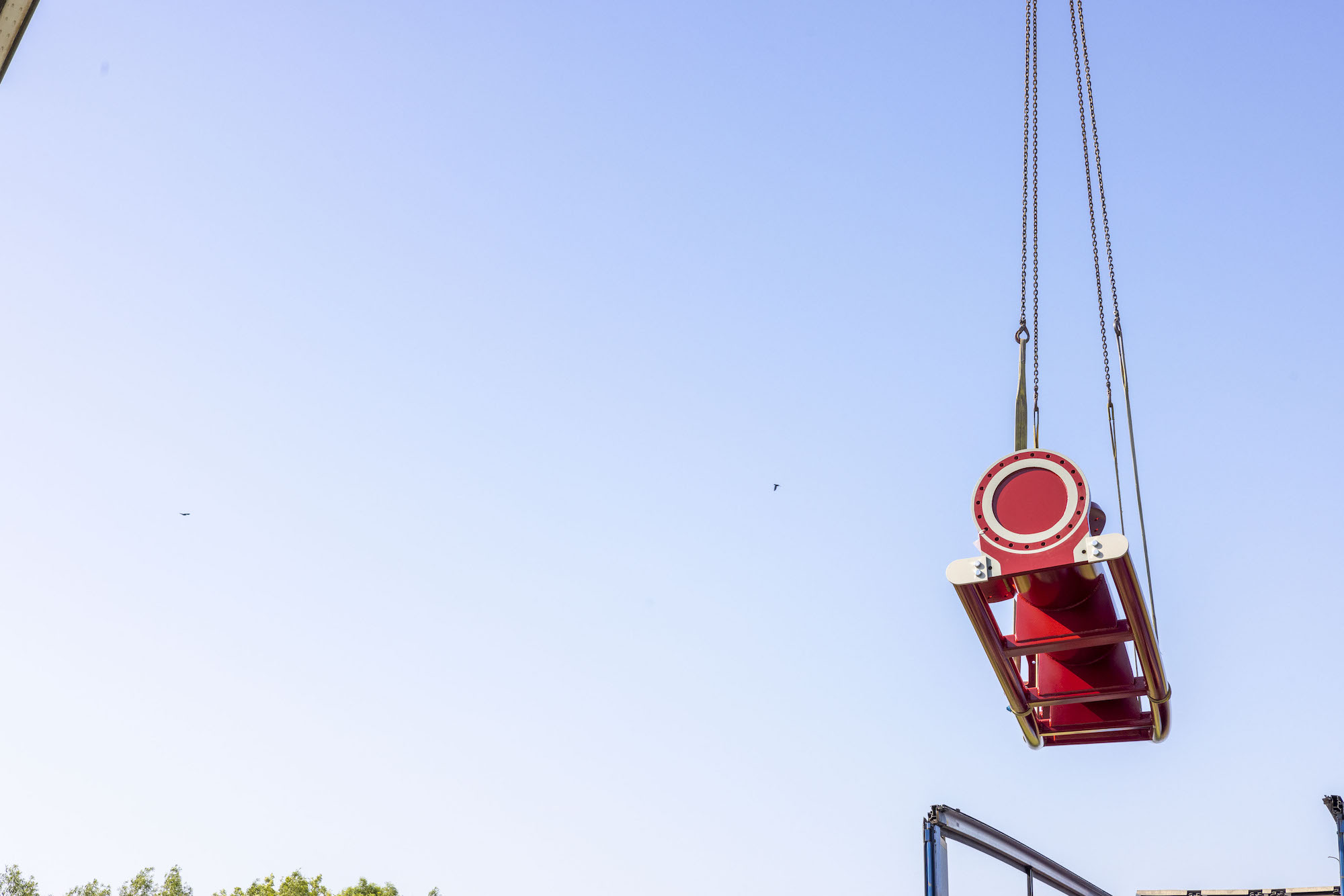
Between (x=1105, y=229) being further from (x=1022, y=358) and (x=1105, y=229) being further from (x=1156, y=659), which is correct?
(x=1156, y=659)

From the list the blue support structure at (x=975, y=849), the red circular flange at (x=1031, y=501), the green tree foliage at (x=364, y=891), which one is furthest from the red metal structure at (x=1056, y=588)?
the green tree foliage at (x=364, y=891)

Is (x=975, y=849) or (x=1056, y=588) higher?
(x=1056, y=588)

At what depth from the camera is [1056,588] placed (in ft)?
34.8

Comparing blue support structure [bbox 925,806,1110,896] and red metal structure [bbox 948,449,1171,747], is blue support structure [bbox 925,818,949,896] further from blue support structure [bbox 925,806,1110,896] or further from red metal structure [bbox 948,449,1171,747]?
red metal structure [bbox 948,449,1171,747]

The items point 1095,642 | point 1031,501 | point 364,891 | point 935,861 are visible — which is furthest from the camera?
point 364,891

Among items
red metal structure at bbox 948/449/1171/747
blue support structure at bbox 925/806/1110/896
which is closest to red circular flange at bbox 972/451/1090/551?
red metal structure at bbox 948/449/1171/747

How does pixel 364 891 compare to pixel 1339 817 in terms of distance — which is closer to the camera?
pixel 1339 817

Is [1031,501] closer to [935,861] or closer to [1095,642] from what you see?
[1095,642]

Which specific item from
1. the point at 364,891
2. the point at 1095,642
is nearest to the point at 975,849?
the point at 1095,642

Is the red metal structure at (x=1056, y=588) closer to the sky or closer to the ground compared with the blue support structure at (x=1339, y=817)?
closer to the sky

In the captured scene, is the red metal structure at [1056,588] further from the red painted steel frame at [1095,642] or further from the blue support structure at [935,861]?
the blue support structure at [935,861]

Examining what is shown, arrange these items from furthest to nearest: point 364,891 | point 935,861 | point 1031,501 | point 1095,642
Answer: point 364,891
point 1095,642
point 1031,501
point 935,861

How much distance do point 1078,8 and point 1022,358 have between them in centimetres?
767

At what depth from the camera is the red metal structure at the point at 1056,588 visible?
1031cm
